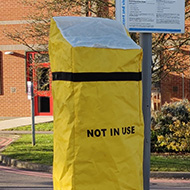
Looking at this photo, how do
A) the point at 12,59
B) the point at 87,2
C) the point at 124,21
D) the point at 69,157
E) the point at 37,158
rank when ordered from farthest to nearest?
1. the point at 12,59
2. the point at 87,2
3. the point at 37,158
4. the point at 124,21
5. the point at 69,157

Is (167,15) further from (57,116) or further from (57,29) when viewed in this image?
(57,116)

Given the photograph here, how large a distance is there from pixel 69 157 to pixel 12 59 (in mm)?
18959

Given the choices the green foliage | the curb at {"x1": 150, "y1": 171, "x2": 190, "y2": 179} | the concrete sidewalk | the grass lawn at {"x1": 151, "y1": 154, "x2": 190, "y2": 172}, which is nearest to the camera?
the curb at {"x1": 150, "y1": 171, "x2": 190, "y2": 179}

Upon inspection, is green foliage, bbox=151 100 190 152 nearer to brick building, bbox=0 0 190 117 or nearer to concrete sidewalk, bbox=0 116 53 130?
concrete sidewalk, bbox=0 116 53 130

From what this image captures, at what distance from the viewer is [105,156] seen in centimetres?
236

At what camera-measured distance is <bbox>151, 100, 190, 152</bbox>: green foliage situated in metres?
11.1

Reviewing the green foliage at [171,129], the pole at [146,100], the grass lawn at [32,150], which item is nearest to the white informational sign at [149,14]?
the pole at [146,100]

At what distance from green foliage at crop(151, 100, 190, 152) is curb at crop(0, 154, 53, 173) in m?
3.59

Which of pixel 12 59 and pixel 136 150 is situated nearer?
pixel 136 150

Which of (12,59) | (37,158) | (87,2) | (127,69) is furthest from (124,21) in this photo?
(12,59)

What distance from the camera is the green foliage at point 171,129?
436 inches

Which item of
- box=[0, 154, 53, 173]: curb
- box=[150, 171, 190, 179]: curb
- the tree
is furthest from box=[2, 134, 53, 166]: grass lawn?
the tree

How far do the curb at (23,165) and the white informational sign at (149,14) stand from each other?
7.03 meters

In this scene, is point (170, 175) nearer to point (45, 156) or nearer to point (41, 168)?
point (41, 168)
